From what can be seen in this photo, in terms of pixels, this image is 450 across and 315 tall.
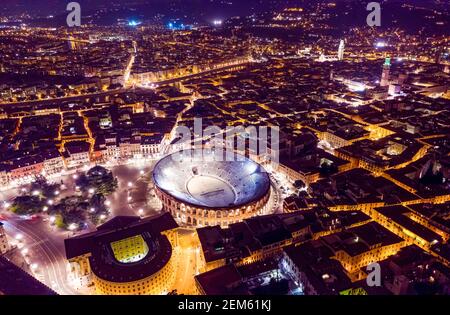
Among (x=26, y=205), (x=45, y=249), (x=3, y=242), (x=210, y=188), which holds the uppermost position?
(x=210, y=188)

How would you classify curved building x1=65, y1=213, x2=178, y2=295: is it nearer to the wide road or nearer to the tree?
the wide road

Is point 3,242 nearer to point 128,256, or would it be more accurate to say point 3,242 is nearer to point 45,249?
point 45,249

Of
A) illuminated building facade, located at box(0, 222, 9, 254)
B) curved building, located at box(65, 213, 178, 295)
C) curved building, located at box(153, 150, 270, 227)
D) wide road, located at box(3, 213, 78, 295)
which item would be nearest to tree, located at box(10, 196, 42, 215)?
wide road, located at box(3, 213, 78, 295)

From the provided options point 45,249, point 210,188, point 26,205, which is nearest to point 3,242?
point 45,249

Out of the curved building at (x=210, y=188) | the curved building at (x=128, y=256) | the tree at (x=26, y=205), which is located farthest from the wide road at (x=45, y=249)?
the curved building at (x=210, y=188)

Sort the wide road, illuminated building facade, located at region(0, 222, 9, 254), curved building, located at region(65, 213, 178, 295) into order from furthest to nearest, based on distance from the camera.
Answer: illuminated building facade, located at region(0, 222, 9, 254) → the wide road → curved building, located at region(65, 213, 178, 295)

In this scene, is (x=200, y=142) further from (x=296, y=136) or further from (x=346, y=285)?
(x=346, y=285)
